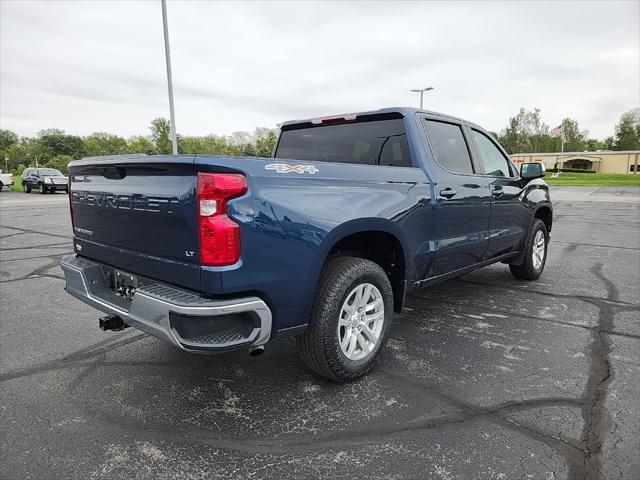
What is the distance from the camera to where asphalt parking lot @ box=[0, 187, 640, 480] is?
223 cm

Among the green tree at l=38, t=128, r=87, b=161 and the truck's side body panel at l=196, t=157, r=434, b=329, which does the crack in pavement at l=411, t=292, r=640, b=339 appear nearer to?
the truck's side body panel at l=196, t=157, r=434, b=329

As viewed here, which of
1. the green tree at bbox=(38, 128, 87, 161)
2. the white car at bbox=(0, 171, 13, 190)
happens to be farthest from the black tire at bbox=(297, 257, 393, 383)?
the green tree at bbox=(38, 128, 87, 161)

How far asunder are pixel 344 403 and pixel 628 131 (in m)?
93.0

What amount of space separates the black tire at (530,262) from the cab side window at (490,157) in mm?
930

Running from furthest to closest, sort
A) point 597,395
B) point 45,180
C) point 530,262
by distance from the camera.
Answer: point 45,180 → point 530,262 → point 597,395

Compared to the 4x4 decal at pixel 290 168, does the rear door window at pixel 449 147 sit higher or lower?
higher

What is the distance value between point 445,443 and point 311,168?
1.68m

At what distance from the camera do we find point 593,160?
244 feet

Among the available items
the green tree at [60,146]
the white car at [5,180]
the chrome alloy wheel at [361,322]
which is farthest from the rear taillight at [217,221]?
the green tree at [60,146]

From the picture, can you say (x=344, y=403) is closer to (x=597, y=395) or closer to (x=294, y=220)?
(x=294, y=220)

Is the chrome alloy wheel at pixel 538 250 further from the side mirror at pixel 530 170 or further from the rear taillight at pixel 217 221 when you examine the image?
the rear taillight at pixel 217 221

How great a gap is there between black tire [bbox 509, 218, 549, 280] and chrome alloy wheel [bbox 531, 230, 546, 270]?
26 millimetres

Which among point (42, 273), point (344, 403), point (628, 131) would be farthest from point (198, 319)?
point (628, 131)

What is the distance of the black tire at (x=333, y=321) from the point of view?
9.00 ft
